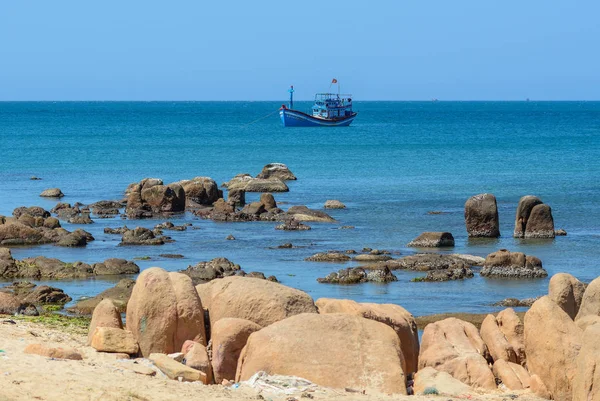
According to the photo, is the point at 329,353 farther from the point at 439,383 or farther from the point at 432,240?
the point at 432,240

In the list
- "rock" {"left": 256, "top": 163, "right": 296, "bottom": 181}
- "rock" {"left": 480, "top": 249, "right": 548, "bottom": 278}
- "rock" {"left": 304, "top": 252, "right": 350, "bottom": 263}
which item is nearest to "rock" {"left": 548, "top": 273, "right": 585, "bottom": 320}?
"rock" {"left": 480, "top": 249, "right": 548, "bottom": 278}

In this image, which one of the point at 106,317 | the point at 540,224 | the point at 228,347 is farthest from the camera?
the point at 540,224

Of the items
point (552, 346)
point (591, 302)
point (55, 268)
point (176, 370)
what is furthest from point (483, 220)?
point (176, 370)

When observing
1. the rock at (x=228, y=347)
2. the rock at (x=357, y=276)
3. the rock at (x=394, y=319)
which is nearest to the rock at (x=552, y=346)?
the rock at (x=394, y=319)

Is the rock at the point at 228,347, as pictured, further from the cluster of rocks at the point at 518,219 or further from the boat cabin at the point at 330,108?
the boat cabin at the point at 330,108

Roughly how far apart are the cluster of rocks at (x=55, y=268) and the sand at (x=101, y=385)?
50.5 ft

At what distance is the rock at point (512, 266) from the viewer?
34.0 metres

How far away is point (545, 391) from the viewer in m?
17.9

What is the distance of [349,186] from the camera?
66.7 m

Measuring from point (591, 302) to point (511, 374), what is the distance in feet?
11.7

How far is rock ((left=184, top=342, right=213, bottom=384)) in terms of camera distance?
17.4 metres

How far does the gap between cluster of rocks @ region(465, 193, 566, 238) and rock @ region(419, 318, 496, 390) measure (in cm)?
2284

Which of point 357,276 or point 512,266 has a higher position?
point 512,266

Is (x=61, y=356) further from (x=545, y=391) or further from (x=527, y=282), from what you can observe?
(x=527, y=282)
